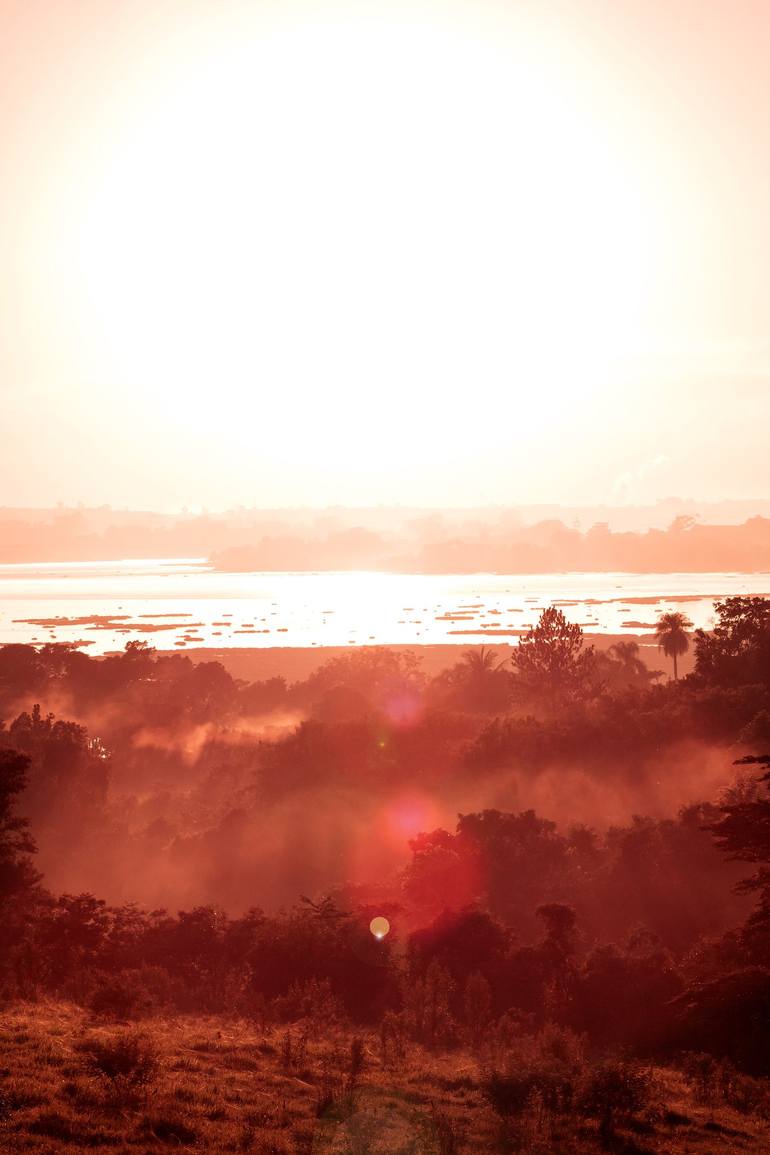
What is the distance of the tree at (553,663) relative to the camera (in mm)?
86812

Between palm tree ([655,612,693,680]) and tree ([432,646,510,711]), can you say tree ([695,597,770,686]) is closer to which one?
tree ([432,646,510,711])

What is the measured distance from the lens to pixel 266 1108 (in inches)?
756

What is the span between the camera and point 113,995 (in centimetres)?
2619

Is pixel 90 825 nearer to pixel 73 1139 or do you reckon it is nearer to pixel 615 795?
pixel 615 795

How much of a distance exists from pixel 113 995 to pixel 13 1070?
757 centimetres

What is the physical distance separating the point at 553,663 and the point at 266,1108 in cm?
6997

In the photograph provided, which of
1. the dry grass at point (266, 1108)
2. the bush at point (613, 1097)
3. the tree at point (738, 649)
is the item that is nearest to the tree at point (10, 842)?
the dry grass at point (266, 1108)

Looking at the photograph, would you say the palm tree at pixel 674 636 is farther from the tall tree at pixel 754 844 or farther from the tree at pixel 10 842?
the tall tree at pixel 754 844

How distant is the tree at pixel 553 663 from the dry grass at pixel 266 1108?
6360 centimetres

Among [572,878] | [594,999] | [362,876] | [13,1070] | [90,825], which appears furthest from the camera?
[90,825]

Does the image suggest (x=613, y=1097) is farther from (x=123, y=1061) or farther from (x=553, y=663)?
(x=553, y=663)

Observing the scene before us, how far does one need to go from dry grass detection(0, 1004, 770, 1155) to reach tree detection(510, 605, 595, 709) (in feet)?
209

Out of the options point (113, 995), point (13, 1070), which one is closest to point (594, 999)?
point (113, 995)

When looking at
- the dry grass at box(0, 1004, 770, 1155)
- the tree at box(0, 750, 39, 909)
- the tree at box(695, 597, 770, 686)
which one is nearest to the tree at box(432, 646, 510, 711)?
the tree at box(695, 597, 770, 686)
